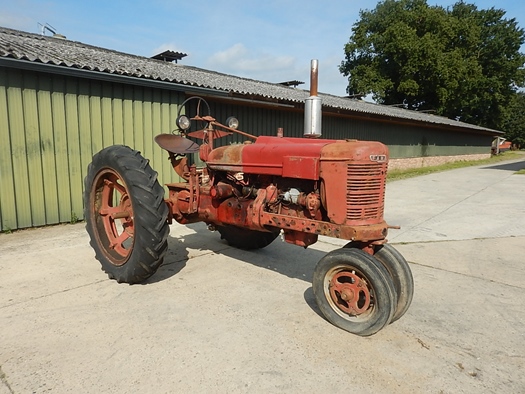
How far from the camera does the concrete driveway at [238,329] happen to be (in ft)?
6.82

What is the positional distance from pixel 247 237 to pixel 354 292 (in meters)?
2.01

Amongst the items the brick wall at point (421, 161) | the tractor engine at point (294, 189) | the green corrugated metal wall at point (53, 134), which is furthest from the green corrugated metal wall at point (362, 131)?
the tractor engine at point (294, 189)

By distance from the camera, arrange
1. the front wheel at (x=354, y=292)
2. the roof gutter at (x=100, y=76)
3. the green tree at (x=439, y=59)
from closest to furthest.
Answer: the front wheel at (x=354, y=292) → the roof gutter at (x=100, y=76) → the green tree at (x=439, y=59)

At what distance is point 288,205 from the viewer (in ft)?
10.2

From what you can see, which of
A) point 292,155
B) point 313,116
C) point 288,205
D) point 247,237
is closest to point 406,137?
point 247,237

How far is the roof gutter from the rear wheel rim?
2.57 m

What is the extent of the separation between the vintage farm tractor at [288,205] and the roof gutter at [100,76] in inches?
98.0

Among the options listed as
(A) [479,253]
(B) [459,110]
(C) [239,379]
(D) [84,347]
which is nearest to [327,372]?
(C) [239,379]

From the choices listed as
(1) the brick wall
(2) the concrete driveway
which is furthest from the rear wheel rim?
(1) the brick wall

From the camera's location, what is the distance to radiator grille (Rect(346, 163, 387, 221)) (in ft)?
8.63

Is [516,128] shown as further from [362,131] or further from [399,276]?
[399,276]

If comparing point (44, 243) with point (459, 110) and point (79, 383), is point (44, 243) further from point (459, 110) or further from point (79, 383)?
point (459, 110)

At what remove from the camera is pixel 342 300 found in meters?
2.70

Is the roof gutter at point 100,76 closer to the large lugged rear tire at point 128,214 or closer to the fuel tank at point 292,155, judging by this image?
the large lugged rear tire at point 128,214
